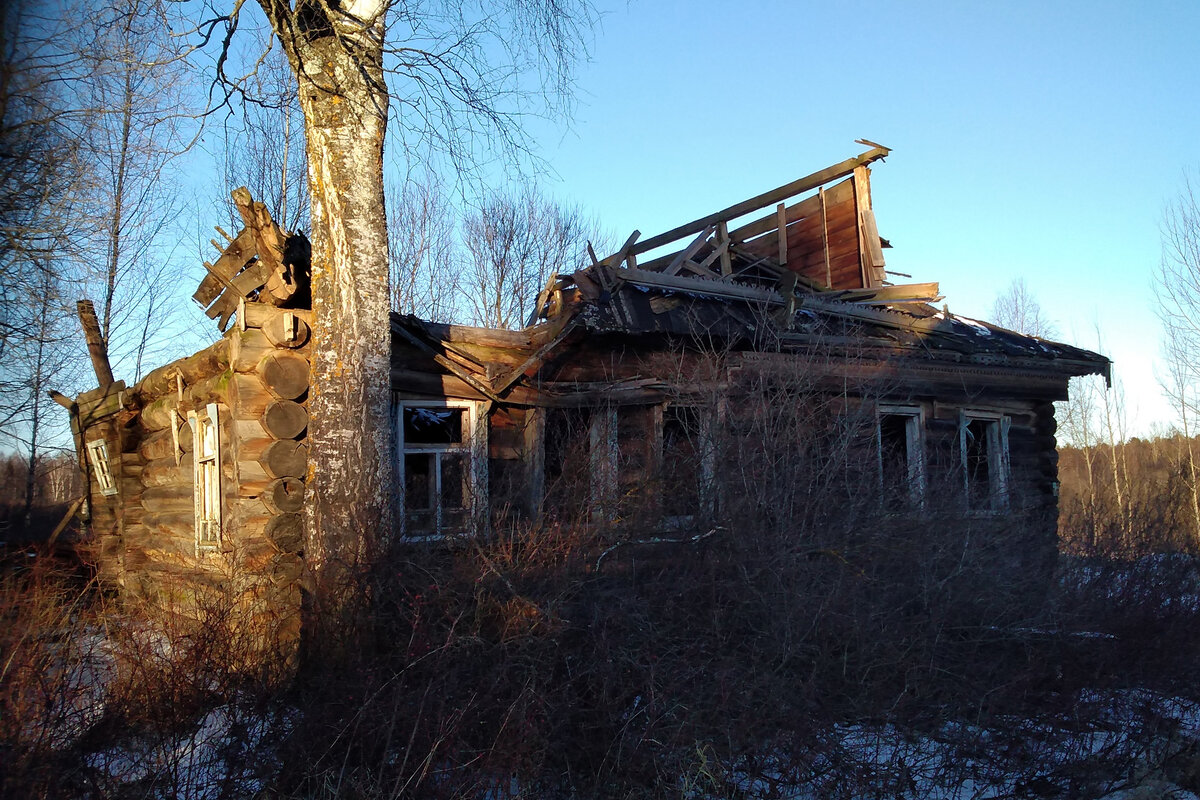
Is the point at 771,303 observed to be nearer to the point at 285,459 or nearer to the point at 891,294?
the point at 891,294

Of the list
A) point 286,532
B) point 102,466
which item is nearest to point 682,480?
point 286,532

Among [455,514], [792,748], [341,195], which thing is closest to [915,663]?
[792,748]

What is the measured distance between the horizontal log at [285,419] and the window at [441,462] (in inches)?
41.5

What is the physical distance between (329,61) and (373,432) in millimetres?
2880

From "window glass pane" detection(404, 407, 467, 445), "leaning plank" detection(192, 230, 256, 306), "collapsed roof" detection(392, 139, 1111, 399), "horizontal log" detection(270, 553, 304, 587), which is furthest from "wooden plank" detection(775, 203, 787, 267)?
"horizontal log" detection(270, 553, 304, 587)

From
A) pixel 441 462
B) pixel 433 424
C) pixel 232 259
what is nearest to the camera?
pixel 232 259

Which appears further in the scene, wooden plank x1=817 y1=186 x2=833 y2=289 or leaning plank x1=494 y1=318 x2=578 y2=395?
wooden plank x1=817 y1=186 x2=833 y2=289

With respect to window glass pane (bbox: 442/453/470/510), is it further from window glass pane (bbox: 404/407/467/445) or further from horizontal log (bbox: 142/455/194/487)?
horizontal log (bbox: 142/455/194/487)

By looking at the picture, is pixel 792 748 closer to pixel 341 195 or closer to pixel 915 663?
pixel 915 663

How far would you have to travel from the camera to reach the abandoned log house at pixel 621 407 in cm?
690

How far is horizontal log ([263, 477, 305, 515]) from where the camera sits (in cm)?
724

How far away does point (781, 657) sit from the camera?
17.8ft

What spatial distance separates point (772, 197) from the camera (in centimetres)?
1385

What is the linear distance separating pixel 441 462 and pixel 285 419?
1.85 metres
